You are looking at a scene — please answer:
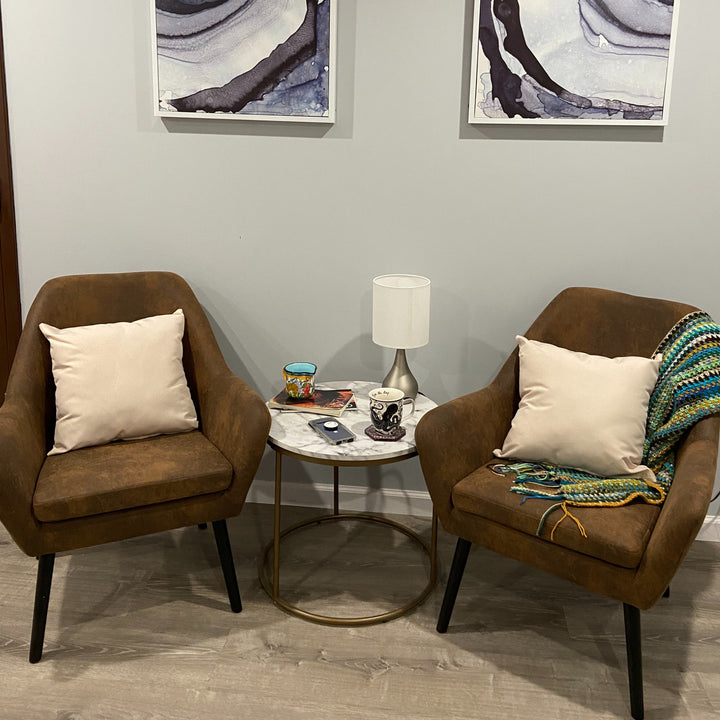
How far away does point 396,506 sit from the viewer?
2.97 meters

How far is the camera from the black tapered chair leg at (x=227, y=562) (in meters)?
2.34

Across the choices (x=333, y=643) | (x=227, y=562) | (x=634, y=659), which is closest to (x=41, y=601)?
(x=227, y=562)

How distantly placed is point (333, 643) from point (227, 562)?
37 cm

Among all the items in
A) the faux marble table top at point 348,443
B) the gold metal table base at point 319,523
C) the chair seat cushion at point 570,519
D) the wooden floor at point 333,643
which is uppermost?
the faux marble table top at point 348,443

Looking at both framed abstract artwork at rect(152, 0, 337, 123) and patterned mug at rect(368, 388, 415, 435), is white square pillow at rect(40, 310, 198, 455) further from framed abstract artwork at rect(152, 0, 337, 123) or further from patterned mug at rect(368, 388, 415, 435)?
framed abstract artwork at rect(152, 0, 337, 123)

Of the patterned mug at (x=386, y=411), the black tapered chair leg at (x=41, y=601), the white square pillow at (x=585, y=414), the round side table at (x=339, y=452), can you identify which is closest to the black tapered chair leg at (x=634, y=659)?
the white square pillow at (x=585, y=414)

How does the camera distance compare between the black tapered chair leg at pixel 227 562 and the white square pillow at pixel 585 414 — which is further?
the black tapered chair leg at pixel 227 562

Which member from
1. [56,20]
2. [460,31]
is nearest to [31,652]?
[56,20]

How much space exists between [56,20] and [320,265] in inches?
43.9

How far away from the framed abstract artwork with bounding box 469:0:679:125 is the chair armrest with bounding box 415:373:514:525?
862 millimetres

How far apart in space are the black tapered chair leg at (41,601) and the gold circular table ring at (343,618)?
63cm

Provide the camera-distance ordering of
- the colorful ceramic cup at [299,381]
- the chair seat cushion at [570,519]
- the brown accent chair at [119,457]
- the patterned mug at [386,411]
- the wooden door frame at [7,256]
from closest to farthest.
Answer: the chair seat cushion at [570,519] → the brown accent chair at [119,457] → the patterned mug at [386,411] → the colorful ceramic cup at [299,381] → the wooden door frame at [7,256]

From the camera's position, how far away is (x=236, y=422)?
233 centimetres

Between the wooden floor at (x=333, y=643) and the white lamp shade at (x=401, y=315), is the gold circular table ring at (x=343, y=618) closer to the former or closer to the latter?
the wooden floor at (x=333, y=643)
